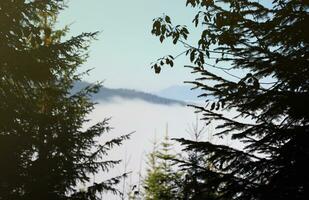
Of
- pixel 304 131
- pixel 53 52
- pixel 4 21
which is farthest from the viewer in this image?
pixel 53 52

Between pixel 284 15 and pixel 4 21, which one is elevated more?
pixel 4 21

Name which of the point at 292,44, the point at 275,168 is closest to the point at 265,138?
the point at 275,168

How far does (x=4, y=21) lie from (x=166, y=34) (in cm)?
544

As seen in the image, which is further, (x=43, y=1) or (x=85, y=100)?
(x=85, y=100)

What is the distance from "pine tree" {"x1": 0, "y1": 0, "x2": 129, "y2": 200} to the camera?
32.1ft

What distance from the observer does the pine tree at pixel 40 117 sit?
980cm

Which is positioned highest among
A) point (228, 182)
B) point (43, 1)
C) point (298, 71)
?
point (43, 1)

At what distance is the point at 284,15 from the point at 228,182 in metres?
2.36

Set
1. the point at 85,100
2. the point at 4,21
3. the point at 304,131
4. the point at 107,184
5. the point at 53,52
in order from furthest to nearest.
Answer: the point at 85,100 < the point at 107,184 < the point at 53,52 < the point at 4,21 < the point at 304,131

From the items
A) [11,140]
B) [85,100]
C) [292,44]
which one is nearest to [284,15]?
[292,44]

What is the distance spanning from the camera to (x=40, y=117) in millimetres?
11672

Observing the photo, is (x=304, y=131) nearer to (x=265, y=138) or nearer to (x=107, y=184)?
(x=265, y=138)

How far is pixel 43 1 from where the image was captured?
34.4 ft

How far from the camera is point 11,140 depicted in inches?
408
